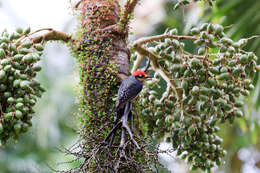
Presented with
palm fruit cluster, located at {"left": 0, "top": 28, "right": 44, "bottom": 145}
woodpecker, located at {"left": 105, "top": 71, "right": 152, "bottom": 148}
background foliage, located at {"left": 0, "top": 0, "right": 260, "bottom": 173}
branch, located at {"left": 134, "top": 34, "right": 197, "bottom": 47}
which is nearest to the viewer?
palm fruit cluster, located at {"left": 0, "top": 28, "right": 44, "bottom": 145}

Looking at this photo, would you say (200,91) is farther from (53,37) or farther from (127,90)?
(53,37)

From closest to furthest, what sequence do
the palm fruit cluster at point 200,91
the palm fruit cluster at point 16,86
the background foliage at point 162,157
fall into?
the palm fruit cluster at point 16,86, the palm fruit cluster at point 200,91, the background foliage at point 162,157

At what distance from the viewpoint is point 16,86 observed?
1.80 meters

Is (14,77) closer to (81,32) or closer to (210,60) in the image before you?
(81,32)

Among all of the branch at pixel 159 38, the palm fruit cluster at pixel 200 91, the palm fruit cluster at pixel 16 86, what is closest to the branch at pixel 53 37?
the palm fruit cluster at pixel 16 86

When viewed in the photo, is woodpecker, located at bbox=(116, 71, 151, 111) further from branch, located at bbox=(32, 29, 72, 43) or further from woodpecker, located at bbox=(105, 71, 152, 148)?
branch, located at bbox=(32, 29, 72, 43)

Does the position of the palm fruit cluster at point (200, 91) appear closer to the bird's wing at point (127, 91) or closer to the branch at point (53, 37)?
the bird's wing at point (127, 91)

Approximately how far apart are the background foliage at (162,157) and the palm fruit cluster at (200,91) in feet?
1.92

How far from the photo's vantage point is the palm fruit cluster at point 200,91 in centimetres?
202

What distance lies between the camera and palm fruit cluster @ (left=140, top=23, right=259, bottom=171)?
202 cm

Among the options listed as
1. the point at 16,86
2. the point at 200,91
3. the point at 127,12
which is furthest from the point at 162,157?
the point at 16,86

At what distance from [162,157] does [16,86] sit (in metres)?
1.64

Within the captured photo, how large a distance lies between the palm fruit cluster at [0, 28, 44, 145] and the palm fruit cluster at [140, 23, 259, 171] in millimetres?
730

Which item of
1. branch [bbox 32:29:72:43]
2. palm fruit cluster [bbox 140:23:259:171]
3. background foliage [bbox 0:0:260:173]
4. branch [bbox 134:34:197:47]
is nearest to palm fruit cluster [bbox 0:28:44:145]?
branch [bbox 32:29:72:43]
